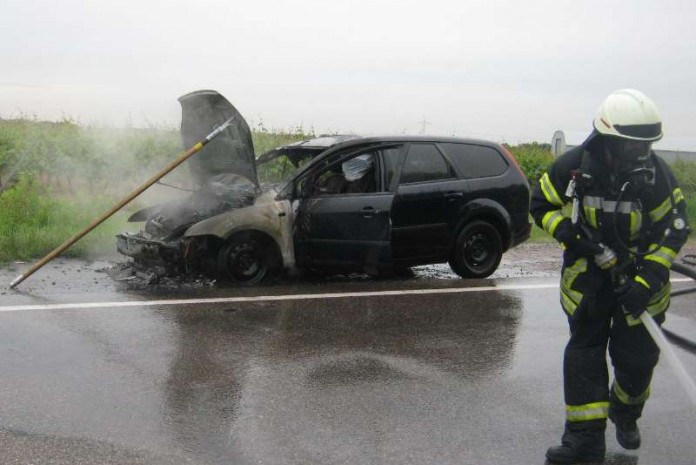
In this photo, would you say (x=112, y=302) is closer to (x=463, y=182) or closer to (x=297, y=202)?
(x=297, y=202)

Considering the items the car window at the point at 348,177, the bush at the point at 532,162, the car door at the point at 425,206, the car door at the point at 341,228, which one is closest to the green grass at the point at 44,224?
the car door at the point at 341,228

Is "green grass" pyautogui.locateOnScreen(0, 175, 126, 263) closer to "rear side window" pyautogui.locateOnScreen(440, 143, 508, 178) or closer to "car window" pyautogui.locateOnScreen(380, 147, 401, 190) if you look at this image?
"car window" pyautogui.locateOnScreen(380, 147, 401, 190)

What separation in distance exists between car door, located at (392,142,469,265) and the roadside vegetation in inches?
68.9

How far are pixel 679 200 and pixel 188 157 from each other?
203 inches

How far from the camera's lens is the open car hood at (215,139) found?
25.8 ft

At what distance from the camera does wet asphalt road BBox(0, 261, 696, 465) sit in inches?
155

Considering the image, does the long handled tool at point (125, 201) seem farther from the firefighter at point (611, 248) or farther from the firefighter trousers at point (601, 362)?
the firefighter trousers at point (601, 362)

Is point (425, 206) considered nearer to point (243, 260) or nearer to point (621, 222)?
point (243, 260)

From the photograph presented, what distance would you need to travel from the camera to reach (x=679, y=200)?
3.85 metres

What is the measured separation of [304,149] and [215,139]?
3.35 feet

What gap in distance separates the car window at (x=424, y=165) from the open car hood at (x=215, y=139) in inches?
64.0

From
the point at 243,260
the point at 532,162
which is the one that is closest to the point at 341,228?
the point at 243,260

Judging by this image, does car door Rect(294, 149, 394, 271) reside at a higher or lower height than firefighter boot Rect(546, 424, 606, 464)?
higher

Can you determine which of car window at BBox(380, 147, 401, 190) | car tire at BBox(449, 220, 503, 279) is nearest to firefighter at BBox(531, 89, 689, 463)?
car window at BBox(380, 147, 401, 190)
